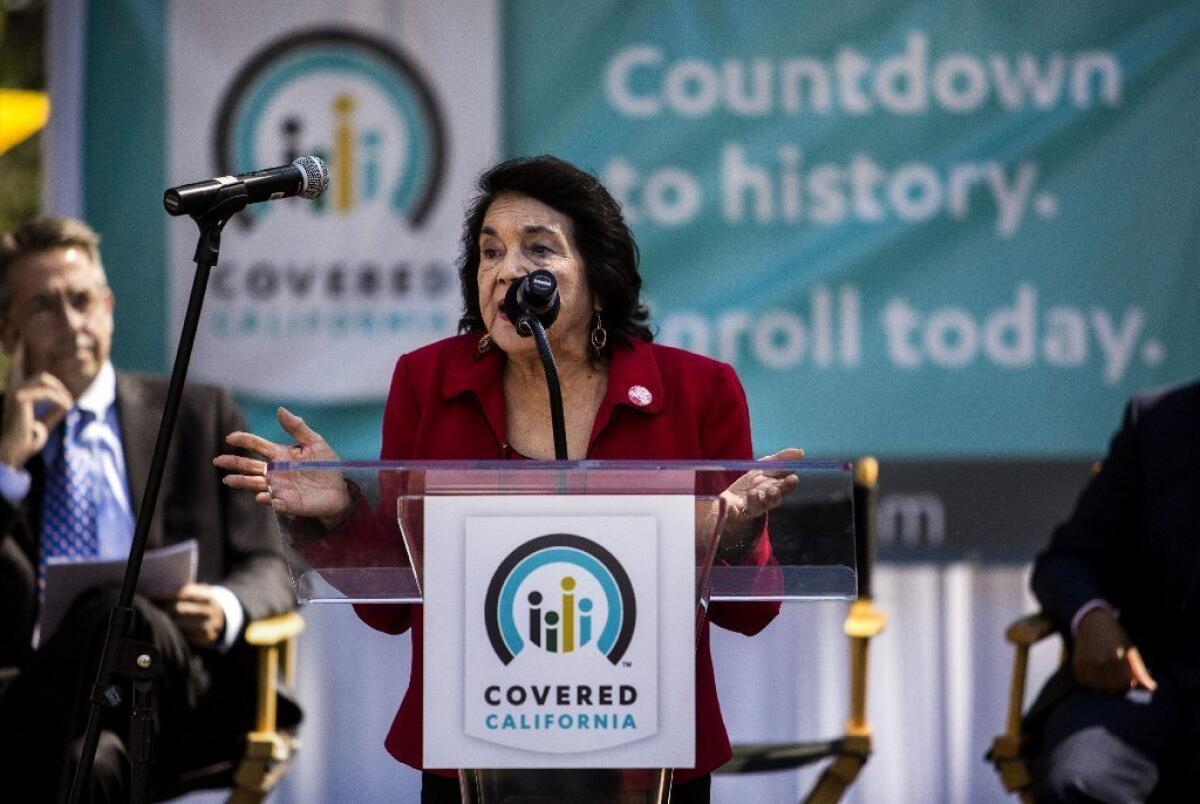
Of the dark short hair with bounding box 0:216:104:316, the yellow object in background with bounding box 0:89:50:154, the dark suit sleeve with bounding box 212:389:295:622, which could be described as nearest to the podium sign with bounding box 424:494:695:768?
the dark suit sleeve with bounding box 212:389:295:622

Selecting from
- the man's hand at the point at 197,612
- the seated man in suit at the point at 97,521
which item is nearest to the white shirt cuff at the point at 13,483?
the seated man in suit at the point at 97,521

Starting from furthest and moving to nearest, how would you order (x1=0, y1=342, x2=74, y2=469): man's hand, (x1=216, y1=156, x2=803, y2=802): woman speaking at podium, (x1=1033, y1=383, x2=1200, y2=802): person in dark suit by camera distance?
(x1=0, y1=342, x2=74, y2=469): man's hand, (x1=1033, y1=383, x2=1200, y2=802): person in dark suit, (x1=216, y1=156, x2=803, y2=802): woman speaking at podium

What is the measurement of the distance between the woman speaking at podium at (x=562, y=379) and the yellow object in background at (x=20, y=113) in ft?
9.22

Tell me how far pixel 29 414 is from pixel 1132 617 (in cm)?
250

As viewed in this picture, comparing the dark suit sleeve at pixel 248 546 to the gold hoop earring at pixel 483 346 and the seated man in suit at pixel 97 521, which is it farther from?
the gold hoop earring at pixel 483 346

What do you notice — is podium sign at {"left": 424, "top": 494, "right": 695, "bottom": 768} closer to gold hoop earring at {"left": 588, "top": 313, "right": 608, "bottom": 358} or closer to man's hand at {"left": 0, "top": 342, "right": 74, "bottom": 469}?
gold hoop earring at {"left": 588, "top": 313, "right": 608, "bottom": 358}

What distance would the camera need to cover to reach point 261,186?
8.16 ft

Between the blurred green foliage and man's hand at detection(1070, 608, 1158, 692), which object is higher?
the blurred green foliage

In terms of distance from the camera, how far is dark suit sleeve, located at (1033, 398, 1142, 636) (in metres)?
3.71

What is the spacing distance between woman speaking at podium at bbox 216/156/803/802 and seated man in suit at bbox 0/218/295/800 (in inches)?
40.4

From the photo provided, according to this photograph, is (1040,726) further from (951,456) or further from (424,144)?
(424,144)

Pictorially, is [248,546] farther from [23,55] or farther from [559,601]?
[23,55]

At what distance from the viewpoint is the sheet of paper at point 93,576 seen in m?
3.50

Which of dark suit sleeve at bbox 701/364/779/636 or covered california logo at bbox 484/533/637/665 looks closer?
covered california logo at bbox 484/533/637/665
